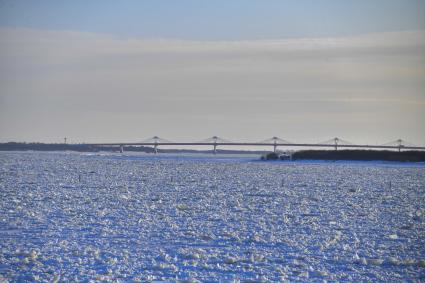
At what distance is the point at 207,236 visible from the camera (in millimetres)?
10375

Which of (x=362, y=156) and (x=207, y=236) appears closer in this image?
(x=207, y=236)

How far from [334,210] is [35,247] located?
6925 millimetres

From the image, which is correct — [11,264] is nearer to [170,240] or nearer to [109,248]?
[109,248]

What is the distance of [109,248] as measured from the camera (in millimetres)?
9336

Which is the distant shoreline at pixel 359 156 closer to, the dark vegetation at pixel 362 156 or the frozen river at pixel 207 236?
the dark vegetation at pixel 362 156

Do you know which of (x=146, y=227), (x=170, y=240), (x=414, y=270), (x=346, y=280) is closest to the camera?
(x=346, y=280)

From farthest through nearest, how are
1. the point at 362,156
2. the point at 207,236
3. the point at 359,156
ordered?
the point at 359,156, the point at 362,156, the point at 207,236

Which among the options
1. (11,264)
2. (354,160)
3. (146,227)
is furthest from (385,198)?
(354,160)

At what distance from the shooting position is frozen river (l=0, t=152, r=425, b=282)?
8.15 m

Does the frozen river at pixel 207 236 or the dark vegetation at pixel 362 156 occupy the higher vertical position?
the dark vegetation at pixel 362 156

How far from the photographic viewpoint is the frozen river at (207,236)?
26.7ft

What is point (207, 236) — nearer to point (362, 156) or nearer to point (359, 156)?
point (362, 156)

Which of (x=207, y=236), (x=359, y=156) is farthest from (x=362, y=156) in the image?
(x=207, y=236)

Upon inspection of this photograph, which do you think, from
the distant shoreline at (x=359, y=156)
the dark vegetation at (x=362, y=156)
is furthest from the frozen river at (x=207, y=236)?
the dark vegetation at (x=362, y=156)
